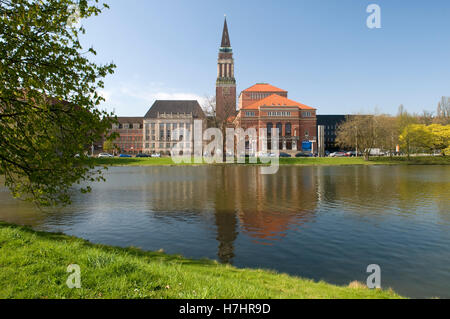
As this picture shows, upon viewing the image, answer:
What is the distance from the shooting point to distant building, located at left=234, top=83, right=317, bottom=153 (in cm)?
9706

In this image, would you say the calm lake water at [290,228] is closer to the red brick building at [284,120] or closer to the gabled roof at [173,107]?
the red brick building at [284,120]

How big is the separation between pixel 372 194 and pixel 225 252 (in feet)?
56.2

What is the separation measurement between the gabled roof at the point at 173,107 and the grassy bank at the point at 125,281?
123m

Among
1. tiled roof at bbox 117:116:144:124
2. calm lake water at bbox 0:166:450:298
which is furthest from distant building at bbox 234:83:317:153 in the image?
calm lake water at bbox 0:166:450:298

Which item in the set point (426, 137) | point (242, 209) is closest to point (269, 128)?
point (426, 137)

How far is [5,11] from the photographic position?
831cm

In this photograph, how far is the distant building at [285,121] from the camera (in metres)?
97.1

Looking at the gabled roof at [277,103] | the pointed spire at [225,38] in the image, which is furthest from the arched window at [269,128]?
the pointed spire at [225,38]

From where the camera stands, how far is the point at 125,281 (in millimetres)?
5504

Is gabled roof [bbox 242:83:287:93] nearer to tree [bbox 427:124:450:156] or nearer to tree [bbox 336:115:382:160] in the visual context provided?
tree [bbox 336:115:382:160]
